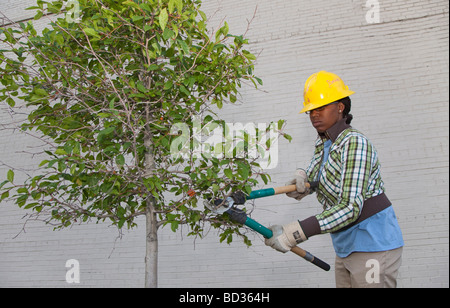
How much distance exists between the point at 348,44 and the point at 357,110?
0.73 m

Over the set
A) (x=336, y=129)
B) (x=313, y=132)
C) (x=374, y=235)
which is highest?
(x=313, y=132)

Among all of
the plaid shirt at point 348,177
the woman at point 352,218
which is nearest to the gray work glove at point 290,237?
the woman at point 352,218

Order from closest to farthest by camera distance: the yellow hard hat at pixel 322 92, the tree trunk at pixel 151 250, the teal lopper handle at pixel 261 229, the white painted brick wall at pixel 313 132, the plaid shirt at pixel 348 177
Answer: the plaid shirt at pixel 348 177, the teal lopper handle at pixel 261 229, the yellow hard hat at pixel 322 92, the tree trunk at pixel 151 250, the white painted brick wall at pixel 313 132

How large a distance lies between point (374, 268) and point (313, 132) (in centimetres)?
285

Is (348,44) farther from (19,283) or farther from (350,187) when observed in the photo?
(19,283)

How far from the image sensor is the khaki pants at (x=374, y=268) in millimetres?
2326

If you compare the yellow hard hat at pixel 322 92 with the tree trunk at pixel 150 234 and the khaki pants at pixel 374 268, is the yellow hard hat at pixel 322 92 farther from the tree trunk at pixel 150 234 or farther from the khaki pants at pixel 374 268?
the tree trunk at pixel 150 234

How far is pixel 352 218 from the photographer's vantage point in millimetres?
2320

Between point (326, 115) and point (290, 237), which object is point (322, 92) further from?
point (290, 237)

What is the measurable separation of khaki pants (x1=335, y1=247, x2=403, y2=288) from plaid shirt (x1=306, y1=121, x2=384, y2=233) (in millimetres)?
210

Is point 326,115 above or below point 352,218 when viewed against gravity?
above

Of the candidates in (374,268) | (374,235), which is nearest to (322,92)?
(374,235)

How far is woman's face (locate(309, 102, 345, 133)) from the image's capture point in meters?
2.63

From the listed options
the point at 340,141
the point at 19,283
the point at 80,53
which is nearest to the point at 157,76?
the point at 80,53
